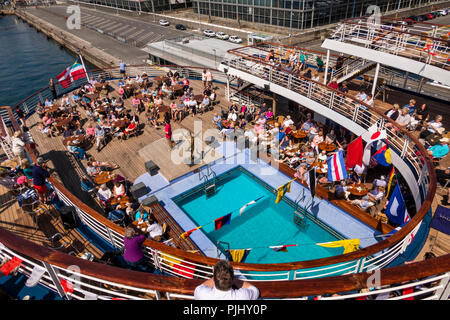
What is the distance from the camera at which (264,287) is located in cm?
285

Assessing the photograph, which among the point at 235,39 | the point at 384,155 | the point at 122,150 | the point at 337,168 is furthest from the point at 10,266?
the point at 235,39

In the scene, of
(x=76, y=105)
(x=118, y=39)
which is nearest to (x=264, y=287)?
(x=76, y=105)

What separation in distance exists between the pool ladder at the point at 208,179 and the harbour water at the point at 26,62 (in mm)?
37456

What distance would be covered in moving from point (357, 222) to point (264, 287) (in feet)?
28.1

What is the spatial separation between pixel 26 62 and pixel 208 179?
57.5 m

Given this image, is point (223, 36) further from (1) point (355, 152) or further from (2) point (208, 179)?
(1) point (355, 152)

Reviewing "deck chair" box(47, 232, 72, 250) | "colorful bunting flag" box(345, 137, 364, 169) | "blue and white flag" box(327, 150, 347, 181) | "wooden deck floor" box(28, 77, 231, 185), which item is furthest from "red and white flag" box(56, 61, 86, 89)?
"colorful bunting flag" box(345, 137, 364, 169)

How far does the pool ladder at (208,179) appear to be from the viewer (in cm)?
1253

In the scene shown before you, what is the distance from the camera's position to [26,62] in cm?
5359

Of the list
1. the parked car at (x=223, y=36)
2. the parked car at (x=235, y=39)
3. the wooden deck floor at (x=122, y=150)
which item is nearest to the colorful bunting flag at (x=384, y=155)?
the wooden deck floor at (x=122, y=150)

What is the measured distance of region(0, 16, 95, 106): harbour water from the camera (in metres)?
42.5

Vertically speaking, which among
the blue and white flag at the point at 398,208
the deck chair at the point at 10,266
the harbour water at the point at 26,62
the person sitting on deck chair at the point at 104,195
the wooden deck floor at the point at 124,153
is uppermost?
the deck chair at the point at 10,266

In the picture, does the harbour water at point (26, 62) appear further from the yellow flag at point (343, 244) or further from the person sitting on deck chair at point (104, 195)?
the yellow flag at point (343, 244)

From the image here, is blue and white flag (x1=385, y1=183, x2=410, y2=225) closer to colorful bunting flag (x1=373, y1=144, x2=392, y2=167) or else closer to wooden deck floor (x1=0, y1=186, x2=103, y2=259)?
colorful bunting flag (x1=373, y1=144, x2=392, y2=167)
